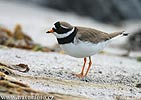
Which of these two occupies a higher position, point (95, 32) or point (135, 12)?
point (135, 12)

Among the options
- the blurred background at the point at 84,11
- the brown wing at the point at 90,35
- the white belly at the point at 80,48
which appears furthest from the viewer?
the blurred background at the point at 84,11

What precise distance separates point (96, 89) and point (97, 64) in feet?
7.06

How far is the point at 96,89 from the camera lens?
5.17 meters

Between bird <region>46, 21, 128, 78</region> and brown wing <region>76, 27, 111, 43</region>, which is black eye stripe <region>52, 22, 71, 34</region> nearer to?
bird <region>46, 21, 128, 78</region>

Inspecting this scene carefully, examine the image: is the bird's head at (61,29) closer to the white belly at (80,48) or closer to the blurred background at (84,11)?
the white belly at (80,48)

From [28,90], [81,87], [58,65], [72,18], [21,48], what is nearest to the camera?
[28,90]

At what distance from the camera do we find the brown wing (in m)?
5.77

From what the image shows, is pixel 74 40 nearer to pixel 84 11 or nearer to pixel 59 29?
pixel 59 29

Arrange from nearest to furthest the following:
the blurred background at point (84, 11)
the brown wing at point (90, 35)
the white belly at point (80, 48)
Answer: the white belly at point (80, 48) < the brown wing at point (90, 35) < the blurred background at point (84, 11)

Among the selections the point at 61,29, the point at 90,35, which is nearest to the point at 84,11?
the point at 90,35

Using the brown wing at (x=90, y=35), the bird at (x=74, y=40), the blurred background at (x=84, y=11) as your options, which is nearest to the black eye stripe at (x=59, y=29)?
the bird at (x=74, y=40)

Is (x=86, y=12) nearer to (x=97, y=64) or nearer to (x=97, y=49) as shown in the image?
(x=97, y=64)

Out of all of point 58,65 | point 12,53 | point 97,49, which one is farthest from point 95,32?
point 12,53

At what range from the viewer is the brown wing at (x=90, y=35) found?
5.77 m
